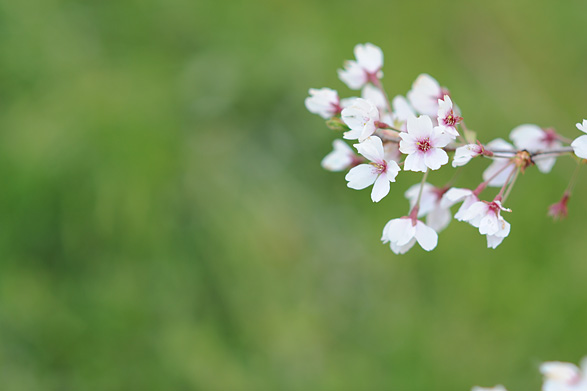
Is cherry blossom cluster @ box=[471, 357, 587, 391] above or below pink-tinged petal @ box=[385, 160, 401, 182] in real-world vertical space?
below

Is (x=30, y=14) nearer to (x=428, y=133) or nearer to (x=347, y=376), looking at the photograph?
(x=347, y=376)

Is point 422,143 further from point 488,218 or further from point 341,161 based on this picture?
point 341,161

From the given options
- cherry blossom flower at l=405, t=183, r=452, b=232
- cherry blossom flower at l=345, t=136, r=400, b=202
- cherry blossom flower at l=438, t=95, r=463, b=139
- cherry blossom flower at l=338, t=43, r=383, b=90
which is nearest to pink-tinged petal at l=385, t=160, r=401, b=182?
cherry blossom flower at l=345, t=136, r=400, b=202

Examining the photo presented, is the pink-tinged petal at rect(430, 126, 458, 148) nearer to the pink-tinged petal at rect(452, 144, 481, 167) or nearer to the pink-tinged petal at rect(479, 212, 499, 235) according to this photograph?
the pink-tinged petal at rect(452, 144, 481, 167)

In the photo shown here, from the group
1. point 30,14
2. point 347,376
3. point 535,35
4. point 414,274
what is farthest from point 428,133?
point 535,35

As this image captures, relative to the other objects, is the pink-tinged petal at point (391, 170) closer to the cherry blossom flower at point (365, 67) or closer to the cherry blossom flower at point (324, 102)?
the cherry blossom flower at point (324, 102)

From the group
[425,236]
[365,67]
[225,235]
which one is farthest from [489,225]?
[225,235]
